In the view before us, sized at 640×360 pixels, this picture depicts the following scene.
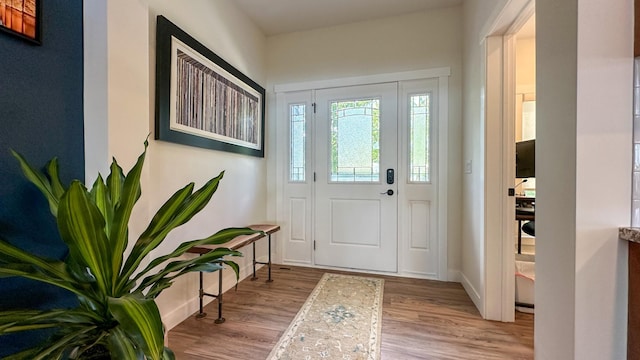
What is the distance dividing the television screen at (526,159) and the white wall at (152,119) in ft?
8.46

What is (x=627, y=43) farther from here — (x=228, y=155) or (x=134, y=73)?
(x=228, y=155)

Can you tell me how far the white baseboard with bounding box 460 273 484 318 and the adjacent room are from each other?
0.04m

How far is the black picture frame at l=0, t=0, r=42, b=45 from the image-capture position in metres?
0.97

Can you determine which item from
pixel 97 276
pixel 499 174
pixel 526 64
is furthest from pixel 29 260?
pixel 526 64

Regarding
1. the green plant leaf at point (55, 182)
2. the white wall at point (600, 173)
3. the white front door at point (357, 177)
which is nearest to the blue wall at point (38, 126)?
the green plant leaf at point (55, 182)

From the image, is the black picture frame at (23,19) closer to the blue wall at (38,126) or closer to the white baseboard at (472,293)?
the blue wall at (38,126)

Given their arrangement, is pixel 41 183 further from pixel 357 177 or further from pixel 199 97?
pixel 357 177

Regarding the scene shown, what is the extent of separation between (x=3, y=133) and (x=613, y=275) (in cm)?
218

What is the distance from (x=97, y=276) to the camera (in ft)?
2.53

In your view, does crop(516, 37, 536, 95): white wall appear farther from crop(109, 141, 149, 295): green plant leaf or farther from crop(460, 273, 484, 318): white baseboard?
crop(109, 141, 149, 295): green plant leaf

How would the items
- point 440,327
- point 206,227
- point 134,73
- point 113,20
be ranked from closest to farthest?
point 113,20, point 134,73, point 440,327, point 206,227

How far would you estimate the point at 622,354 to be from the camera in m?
0.90

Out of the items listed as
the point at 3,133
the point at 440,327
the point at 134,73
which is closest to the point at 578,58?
the point at 440,327

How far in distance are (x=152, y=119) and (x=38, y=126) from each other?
64 cm
